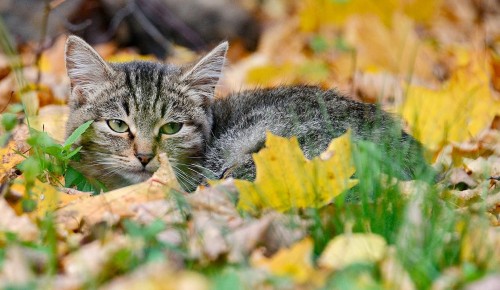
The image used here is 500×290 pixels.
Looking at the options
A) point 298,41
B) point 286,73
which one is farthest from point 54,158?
point 298,41

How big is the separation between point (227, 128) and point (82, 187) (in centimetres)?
80

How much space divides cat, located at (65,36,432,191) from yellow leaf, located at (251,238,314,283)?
4.17ft

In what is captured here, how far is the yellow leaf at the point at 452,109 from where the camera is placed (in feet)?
13.4

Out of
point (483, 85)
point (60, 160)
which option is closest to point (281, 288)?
point (60, 160)

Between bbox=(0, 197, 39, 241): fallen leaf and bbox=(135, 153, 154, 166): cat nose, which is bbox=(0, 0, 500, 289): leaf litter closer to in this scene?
bbox=(0, 197, 39, 241): fallen leaf

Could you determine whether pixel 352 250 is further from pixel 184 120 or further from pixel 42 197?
pixel 184 120

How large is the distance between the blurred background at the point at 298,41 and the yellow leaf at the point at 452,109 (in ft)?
0.05

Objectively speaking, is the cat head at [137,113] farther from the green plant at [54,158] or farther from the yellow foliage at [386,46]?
the yellow foliage at [386,46]

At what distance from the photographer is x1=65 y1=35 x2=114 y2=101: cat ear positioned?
3625 mm

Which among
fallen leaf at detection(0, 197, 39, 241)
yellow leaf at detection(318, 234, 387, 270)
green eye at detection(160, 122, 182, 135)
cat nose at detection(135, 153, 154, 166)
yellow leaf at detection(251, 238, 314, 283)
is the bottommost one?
cat nose at detection(135, 153, 154, 166)

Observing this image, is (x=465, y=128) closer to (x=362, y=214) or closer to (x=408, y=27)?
(x=362, y=214)

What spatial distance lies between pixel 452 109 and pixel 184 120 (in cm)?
171

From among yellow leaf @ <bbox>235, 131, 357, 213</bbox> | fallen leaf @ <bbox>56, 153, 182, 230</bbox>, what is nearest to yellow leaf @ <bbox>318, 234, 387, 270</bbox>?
yellow leaf @ <bbox>235, 131, 357, 213</bbox>

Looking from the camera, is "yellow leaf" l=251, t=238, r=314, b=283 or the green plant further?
the green plant
